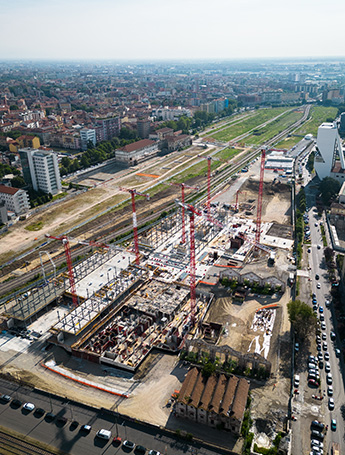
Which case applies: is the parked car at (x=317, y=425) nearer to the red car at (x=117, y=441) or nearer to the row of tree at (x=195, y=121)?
the red car at (x=117, y=441)

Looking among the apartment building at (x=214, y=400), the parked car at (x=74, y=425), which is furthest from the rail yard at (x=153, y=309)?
the parked car at (x=74, y=425)

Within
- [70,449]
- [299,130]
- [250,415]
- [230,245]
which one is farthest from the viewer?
[299,130]

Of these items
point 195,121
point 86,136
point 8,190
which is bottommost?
point 8,190

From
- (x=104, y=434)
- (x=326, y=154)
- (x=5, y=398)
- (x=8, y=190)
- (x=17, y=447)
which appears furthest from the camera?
(x=326, y=154)

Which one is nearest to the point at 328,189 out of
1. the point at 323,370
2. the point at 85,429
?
the point at 323,370

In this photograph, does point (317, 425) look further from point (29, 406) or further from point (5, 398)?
point (5, 398)

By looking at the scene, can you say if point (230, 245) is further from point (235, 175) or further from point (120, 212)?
point (235, 175)

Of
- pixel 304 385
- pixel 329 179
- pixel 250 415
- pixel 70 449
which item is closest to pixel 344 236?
pixel 329 179
